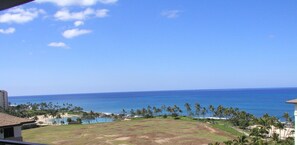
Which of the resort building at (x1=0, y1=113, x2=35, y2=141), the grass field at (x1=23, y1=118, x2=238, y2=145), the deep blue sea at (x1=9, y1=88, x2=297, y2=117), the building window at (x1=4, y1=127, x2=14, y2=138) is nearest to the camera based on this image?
the resort building at (x1=0, y1=113, x2=35, y2=141)

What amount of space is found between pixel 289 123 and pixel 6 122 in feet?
105

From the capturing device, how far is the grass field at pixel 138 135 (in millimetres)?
28297

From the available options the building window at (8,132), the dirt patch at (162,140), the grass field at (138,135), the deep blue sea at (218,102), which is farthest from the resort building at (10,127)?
the deep blue sea at (218,102)

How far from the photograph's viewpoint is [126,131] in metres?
33.6

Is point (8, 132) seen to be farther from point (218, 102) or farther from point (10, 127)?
point (218, 102)

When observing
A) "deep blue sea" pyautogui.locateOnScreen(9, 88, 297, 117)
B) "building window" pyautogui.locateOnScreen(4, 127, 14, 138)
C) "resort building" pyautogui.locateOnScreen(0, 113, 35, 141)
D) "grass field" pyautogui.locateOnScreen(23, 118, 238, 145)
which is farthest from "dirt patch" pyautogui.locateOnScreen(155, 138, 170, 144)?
"deep blue sea" pyautogui.locateOnScreen(9, 88, 297, 117)

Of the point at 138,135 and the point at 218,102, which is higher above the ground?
the point at 218,102

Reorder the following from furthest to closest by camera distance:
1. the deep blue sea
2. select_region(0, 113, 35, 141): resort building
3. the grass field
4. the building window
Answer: the deep blue sea → the grass field → the building window → select_region(0, 113, 35, 141): resort building

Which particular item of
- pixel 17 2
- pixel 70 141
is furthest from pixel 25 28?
pixel 70 141

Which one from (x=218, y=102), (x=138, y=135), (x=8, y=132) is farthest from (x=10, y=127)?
(x=218, y=102)

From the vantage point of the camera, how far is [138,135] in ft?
102

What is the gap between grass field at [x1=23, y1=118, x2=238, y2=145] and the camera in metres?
28.3

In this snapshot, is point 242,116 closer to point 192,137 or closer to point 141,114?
point 192,137

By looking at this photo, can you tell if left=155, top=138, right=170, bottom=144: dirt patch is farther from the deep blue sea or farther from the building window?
the deep blue sea
